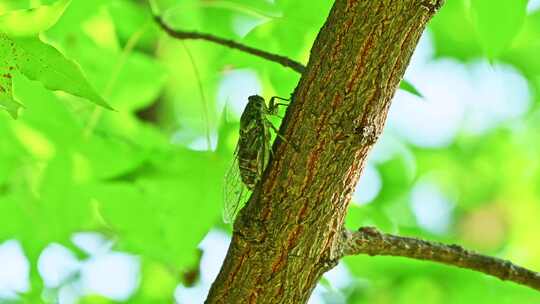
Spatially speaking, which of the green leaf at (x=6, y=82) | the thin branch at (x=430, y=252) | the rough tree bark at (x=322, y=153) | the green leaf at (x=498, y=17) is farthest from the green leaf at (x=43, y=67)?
the green leaf at (x=498, y=17)

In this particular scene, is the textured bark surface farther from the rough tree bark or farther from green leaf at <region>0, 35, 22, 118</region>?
green leaf at <region>0, 35, 22, 118</region>

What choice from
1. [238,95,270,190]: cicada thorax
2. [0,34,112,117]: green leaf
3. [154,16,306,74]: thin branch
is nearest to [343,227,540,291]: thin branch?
[238,95,270,190]: cicada thorax

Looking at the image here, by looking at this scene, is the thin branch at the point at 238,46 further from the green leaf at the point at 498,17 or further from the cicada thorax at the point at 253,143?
the green leaf at the point at 498,17

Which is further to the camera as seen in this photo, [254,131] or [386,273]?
[386,273]

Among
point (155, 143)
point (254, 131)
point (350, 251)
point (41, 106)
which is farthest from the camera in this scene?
point (155, 143)

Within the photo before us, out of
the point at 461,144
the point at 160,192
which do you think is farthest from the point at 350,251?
the point at 461,144

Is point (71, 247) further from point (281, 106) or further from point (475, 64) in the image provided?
point (475, 64)

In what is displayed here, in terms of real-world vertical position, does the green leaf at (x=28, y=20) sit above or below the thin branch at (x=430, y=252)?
above

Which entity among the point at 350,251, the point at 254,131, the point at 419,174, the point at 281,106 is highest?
the point at 419,174
